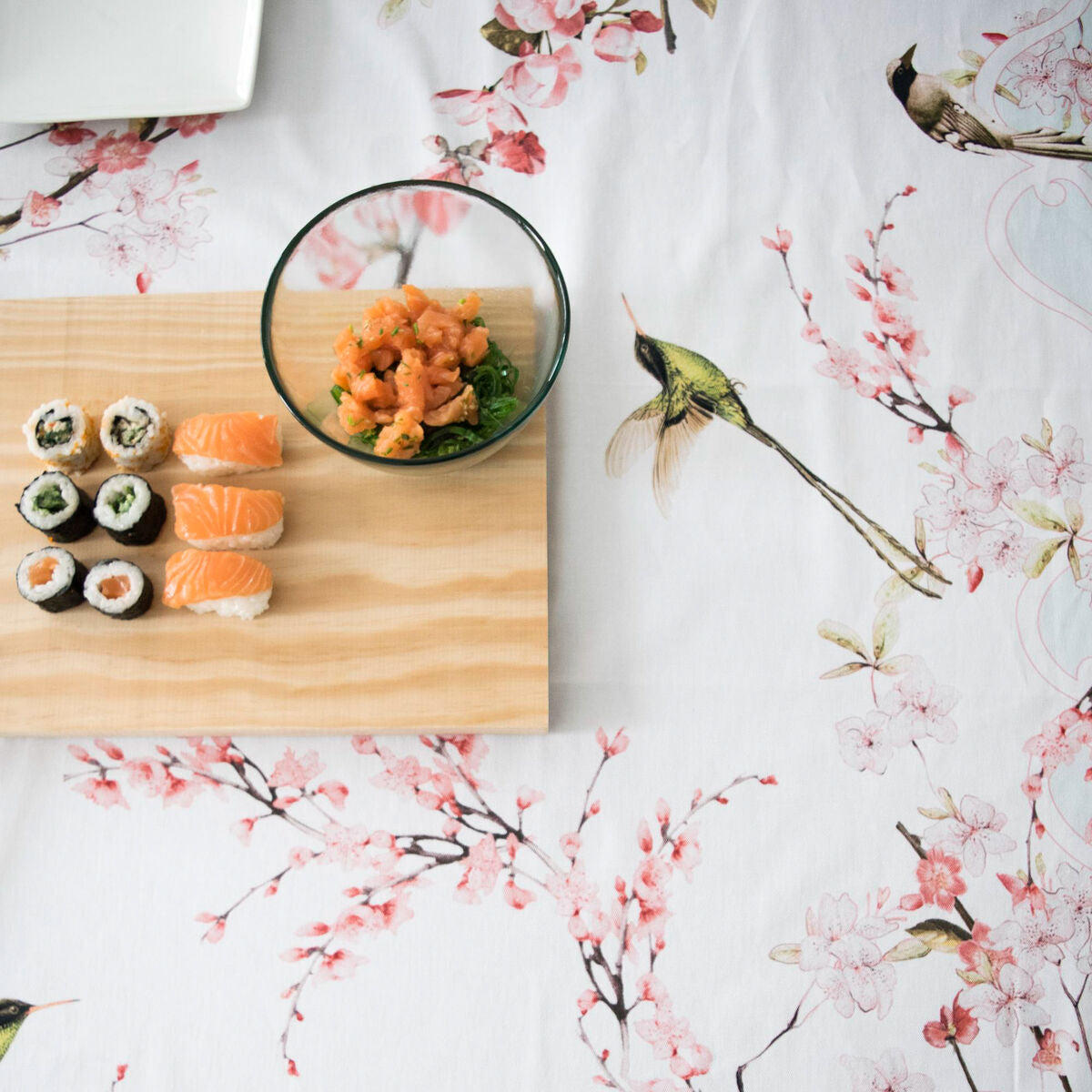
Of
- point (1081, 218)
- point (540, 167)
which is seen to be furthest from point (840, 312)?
point (540, 167)

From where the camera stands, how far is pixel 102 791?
113 centimetres

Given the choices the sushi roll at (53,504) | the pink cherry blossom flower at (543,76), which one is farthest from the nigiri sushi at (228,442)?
the pink cherry blossom flower at (543,76)

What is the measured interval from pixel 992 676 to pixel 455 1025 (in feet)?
2.58

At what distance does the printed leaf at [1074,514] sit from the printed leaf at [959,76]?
61 cm

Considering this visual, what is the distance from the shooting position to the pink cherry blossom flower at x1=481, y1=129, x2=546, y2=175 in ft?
4.16

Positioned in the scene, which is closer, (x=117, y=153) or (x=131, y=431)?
(x=131, y=431)

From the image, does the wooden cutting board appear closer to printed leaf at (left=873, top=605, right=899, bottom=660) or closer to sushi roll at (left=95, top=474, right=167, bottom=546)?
sushi roll at (left=95, top=474, right=167, bottom=546)

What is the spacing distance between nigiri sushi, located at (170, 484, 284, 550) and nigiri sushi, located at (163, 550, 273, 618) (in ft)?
0.06

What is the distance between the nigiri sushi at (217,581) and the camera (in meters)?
1.03

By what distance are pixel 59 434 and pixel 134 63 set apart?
0.58 meters

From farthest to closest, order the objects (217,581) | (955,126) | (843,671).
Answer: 1. (955,126)
2. (843,671)
3. (217,581)

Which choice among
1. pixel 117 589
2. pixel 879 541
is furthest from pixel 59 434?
pixel 879 541

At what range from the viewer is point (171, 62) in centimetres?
127

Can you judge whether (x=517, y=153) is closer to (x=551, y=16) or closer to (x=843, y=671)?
(x=551, y=16)
